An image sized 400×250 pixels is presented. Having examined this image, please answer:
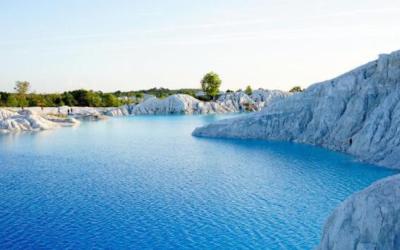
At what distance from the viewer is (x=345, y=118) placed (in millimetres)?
57312

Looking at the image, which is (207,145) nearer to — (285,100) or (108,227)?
(285,100)

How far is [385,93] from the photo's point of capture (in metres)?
54.8

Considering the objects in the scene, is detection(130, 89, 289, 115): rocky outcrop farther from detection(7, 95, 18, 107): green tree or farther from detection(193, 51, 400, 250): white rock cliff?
detection(193, 51, 400, 250): white rock cliff

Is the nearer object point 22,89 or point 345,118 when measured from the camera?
point 345,118

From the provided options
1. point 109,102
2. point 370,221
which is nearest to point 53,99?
point 109,102

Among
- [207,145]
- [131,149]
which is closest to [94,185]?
[131,149]

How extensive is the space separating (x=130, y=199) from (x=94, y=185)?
6800 mm

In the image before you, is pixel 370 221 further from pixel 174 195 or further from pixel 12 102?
pixel 12 102

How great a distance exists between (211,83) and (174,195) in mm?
145342

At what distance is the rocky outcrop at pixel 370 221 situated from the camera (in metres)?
12.1

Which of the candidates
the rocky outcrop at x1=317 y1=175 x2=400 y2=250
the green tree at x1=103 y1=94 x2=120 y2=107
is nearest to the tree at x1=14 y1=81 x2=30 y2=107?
the green tree at x1=103 y1=94 x2=120 y2=107

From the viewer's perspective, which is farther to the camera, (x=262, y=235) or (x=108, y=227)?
(x=108, y=227)

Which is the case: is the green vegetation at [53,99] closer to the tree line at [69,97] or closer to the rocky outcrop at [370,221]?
the tree line at [69,97]

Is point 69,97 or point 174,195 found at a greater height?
point 69,97
